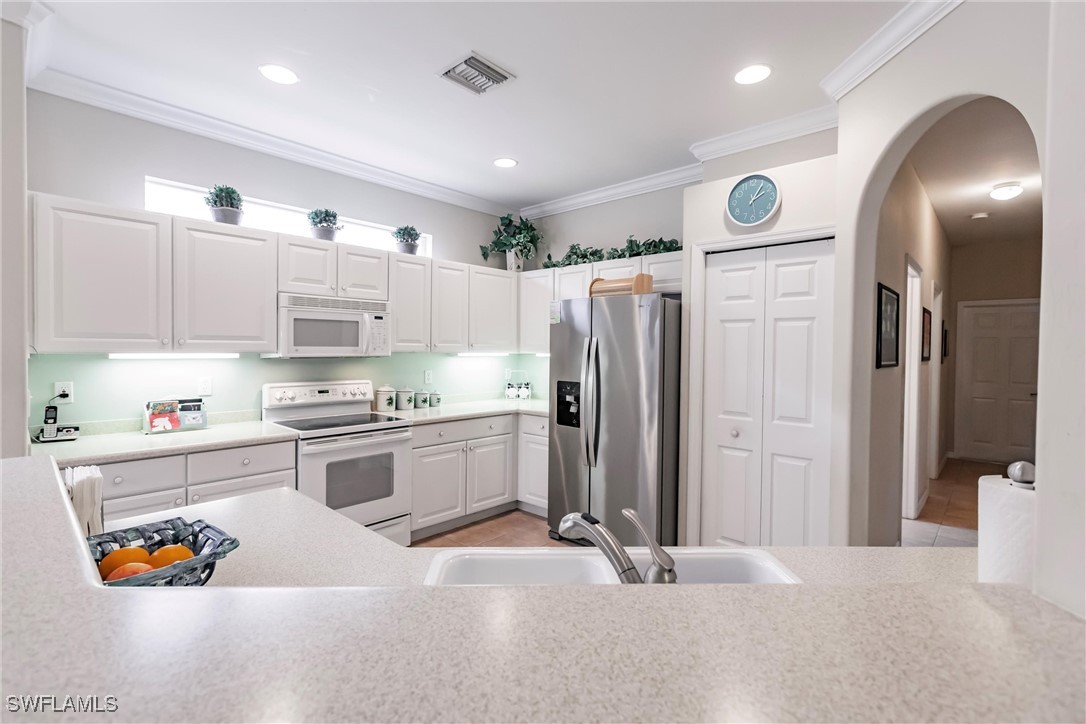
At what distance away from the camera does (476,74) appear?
8.26 feet

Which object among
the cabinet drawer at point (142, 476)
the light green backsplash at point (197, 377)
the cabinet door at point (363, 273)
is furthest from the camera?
the cabinet door at point (363, 273)

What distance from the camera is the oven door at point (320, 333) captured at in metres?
3.16

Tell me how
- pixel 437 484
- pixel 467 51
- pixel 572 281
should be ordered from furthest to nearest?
pixel 572 281 < pixel 437 484 < pixel 467 51

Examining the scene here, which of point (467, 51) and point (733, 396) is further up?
point (467, 51)

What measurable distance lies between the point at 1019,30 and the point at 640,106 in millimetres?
1633

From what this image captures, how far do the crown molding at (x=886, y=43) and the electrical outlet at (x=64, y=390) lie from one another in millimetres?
4271

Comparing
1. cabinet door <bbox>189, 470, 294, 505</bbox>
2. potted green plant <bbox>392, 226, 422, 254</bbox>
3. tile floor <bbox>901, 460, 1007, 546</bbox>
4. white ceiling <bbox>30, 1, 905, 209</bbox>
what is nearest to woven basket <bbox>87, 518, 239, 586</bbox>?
cabinet door <bbox>189, 470, 294, 505</bbox>

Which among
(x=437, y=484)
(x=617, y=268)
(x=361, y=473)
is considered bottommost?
(x=437, y=484)

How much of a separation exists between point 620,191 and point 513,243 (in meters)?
1.08

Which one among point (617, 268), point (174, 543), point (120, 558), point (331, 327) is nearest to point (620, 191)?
point (617, 268)

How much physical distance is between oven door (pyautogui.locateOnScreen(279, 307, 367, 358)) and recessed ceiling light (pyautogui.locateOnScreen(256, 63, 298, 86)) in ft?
4.18

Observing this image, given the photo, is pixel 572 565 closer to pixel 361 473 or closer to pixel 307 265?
pixel 361 473

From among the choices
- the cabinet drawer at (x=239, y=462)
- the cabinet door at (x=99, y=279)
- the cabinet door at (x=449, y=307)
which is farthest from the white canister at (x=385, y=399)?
the cabinet door at (x=99, y=279)

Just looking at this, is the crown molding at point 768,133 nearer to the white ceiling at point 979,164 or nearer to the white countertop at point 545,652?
the white ceiling at point 979,164
